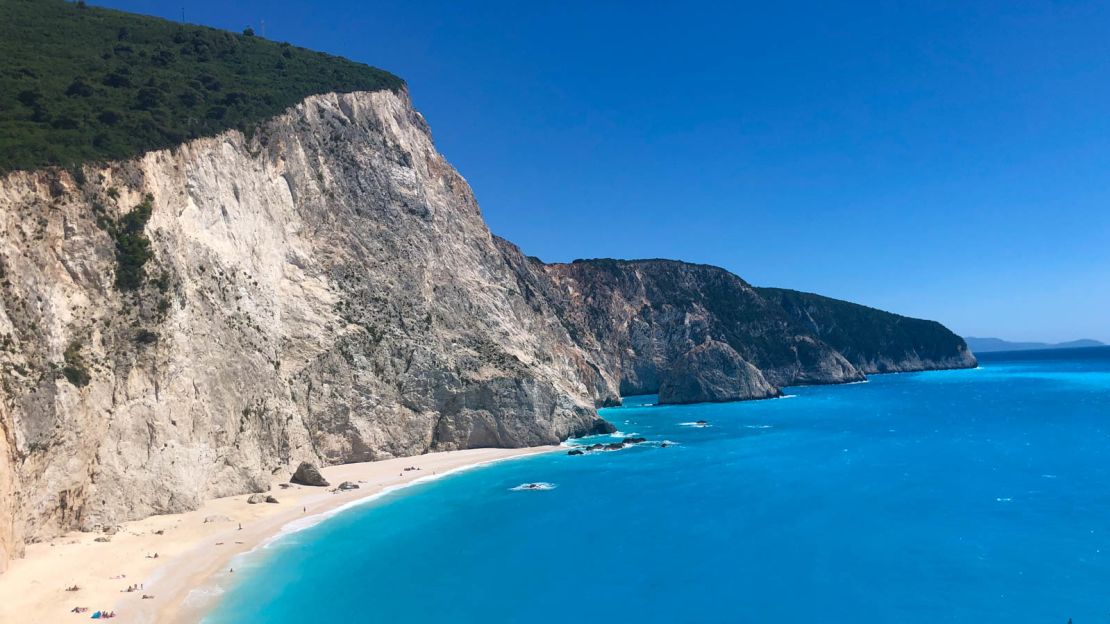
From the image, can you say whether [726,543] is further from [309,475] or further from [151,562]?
[309,475]

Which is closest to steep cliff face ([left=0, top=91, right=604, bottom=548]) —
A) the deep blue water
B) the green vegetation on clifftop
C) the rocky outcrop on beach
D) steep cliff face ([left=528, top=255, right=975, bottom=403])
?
the rocky outcrop on beach

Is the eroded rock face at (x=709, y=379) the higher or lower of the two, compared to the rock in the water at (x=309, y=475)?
higher

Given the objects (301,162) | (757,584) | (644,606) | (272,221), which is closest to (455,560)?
(644,606)

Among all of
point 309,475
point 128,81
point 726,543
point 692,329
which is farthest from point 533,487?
point 692,329

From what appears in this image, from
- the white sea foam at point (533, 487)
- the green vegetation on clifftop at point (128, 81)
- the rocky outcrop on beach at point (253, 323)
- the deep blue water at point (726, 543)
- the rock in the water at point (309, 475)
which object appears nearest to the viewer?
the deep blue water at point (726, 543)

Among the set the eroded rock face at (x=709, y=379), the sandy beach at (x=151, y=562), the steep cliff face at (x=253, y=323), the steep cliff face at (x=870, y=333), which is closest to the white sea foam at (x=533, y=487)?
the sandy beach at (x=151, y=562)

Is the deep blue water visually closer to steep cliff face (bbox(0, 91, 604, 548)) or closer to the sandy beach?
the sandy beach

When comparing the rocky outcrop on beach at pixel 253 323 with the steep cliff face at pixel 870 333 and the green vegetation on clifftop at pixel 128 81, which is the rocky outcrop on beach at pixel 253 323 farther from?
the steep cliff face at pixel 870 333

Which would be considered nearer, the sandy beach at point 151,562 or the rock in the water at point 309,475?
the sandy beach at point 151,562
